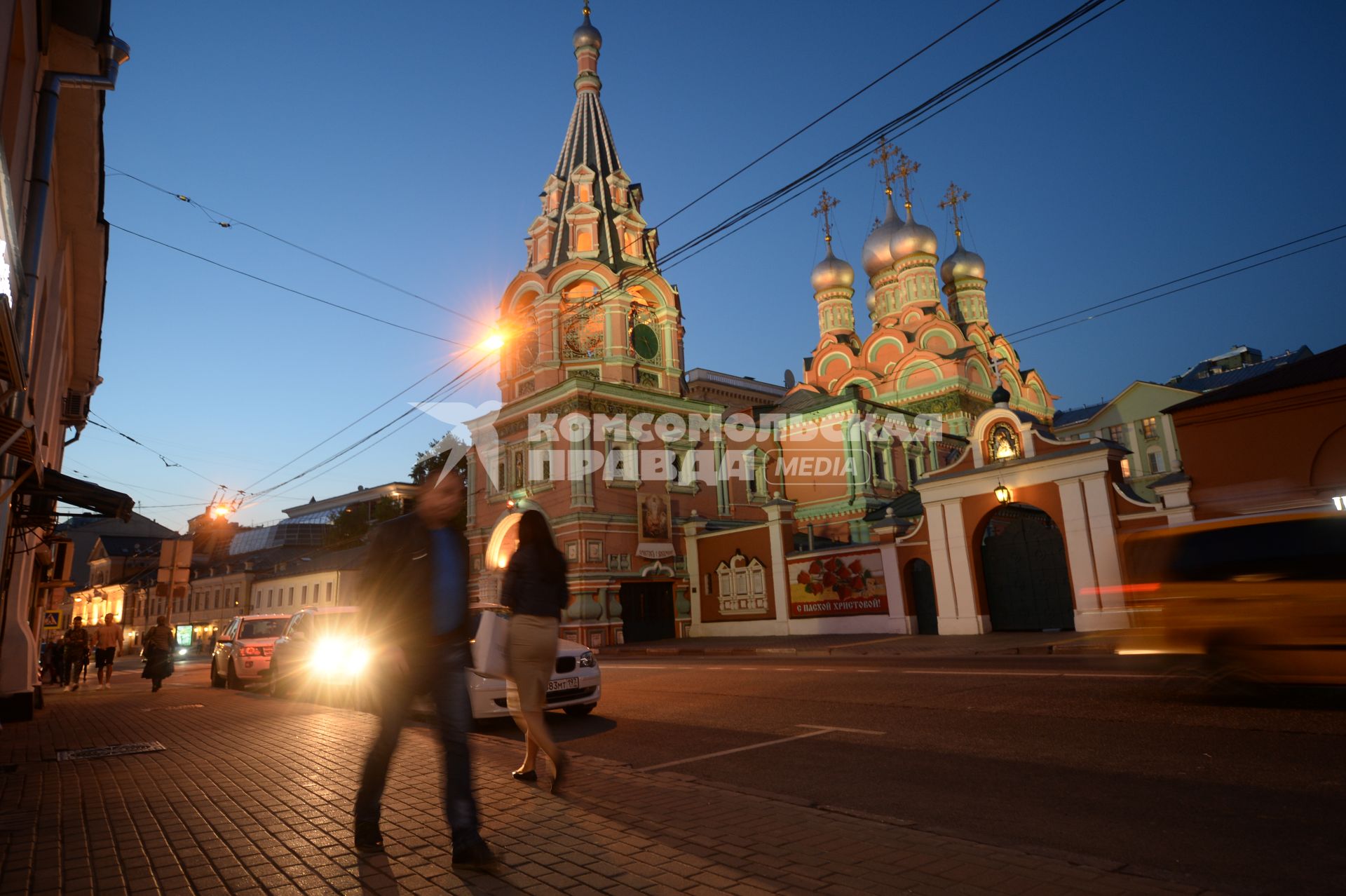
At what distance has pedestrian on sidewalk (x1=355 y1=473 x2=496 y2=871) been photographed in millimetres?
4172

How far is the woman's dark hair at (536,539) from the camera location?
17.9 ft

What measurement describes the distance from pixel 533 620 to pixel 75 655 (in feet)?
78.2

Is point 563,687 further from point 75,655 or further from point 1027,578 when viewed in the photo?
point 75,655

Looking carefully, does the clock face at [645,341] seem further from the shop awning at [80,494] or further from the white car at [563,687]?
the white car at [563,687]

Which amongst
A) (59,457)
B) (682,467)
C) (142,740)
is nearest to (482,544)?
(682,467)

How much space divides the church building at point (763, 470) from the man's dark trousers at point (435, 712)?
14.9m

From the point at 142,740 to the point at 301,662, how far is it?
4745 millimetres

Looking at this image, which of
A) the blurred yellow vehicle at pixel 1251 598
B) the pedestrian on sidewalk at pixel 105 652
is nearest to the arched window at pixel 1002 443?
the blurred yellow vehicle at pixel 1251 598

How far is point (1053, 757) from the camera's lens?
19.7 ft

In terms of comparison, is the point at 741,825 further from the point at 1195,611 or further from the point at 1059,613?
the point at 1059,613

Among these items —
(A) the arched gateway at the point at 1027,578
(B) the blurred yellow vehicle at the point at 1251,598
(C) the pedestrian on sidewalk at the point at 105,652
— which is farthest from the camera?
(C) the pedestrian on sidewalk at the point at 105,652

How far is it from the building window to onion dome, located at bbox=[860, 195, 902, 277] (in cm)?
2657

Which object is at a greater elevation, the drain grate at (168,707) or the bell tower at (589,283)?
the bell tower at (589,283)

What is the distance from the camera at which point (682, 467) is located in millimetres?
34562
